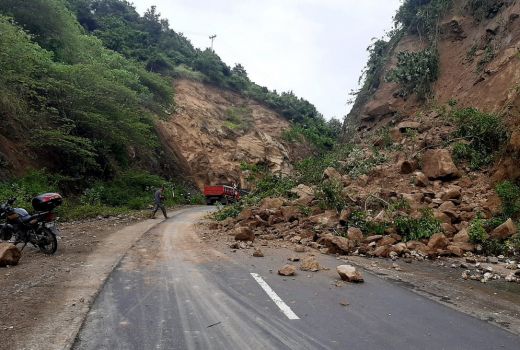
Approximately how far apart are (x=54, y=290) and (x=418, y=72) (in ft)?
73.8

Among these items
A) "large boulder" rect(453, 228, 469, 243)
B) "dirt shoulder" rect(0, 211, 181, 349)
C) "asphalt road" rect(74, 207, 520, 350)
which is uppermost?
"large boulder" rect(453, 228, 469, 243)

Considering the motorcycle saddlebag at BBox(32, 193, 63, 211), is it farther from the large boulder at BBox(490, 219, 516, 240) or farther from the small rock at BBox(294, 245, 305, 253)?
the large boulder at BBox(490, 219, 516, 240)

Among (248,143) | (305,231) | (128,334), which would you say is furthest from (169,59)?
(128,334)

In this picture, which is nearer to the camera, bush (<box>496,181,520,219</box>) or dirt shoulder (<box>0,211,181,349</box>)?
dirt shoulder (<box>0,211,181,349</box>)

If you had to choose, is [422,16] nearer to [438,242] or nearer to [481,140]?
[481,140]

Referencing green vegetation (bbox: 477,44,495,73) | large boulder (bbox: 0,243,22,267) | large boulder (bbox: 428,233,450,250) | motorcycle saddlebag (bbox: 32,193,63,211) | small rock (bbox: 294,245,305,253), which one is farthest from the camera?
green vegetation (bbox: 477,44,495,73)

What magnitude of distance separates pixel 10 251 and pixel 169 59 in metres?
44.5

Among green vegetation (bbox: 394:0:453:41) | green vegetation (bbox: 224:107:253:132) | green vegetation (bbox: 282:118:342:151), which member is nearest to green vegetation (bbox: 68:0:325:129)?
green vegetation (bbox: 282:118:342:151)

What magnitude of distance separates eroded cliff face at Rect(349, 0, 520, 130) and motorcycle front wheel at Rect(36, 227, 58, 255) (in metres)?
13.7

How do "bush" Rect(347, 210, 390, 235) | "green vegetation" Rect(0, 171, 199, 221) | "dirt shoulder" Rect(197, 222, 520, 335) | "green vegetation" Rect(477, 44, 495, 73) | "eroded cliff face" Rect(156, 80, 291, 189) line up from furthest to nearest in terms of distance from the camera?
"eroded cliff face" Rect(156, 80, 291, 189) < "green vegetation" Rect(477, 44, 495, 73) < "green vegetation" Rect(0, 171, 199, 221) < "bush" Rect(347, 210, 390, 235) < "dirt shoulder" Rect(197, 222, 520, 335)

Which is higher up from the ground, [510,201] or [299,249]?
[510,201]

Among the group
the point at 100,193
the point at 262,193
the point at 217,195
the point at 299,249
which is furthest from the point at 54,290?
the point at 217,195

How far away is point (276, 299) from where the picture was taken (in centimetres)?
571

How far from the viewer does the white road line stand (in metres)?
5.02
